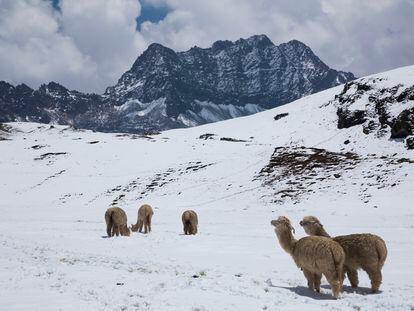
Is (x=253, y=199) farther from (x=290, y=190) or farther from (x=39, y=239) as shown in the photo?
(x=39, y=239)

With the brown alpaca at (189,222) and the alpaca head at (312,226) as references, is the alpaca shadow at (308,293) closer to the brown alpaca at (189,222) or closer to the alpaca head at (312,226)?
the alpaca head at (312,226)

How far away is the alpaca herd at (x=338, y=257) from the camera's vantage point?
37.0ft

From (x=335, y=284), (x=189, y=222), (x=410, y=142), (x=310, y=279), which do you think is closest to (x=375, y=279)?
(x=335, y=284)

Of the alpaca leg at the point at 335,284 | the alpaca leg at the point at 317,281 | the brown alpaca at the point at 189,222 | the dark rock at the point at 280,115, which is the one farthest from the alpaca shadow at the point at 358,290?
the dark rock at the point at 280,115

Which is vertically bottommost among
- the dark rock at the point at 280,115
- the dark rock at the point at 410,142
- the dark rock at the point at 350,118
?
the dark rock at the point at 410,142

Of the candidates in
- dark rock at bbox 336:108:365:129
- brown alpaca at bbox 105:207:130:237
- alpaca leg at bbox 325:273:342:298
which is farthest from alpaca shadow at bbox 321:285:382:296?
dark rock at bbox 336:108:365:129

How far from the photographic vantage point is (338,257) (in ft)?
37.0

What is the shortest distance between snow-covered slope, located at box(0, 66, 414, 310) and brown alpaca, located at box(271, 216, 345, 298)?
45 cm

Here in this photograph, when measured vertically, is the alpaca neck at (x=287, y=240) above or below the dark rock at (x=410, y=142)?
below

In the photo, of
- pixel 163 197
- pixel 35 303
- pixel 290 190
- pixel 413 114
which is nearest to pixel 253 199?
pixel 290 190

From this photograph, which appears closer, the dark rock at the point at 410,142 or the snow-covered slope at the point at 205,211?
the snow-covered slope at the point at 205,211

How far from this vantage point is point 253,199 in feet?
135

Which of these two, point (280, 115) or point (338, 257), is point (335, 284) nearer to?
point (338, 257)

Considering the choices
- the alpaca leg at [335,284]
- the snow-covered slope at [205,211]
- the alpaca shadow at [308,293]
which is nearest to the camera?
the alpaca leg at [335,284]
